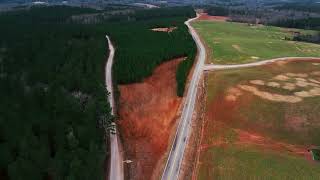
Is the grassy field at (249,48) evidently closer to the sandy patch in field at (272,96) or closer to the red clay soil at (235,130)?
the sandy patch in field at (272,96)

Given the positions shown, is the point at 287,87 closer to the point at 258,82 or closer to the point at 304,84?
the point at 304,84

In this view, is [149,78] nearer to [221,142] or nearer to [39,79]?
[39,79]

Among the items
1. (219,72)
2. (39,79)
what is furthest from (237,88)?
(39,79)

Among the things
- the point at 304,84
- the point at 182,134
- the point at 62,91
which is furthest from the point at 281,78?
the point at 62,91

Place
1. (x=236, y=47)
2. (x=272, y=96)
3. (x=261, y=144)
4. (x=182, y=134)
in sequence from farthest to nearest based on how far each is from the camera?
(x=236, y=47) < (x=272, y=96) < (x=182, y=134) < (x=261, y=144)

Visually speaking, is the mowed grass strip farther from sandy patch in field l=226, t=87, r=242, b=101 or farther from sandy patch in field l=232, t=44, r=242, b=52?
sandy patch in field l=232, t=44, r=242, b=52
